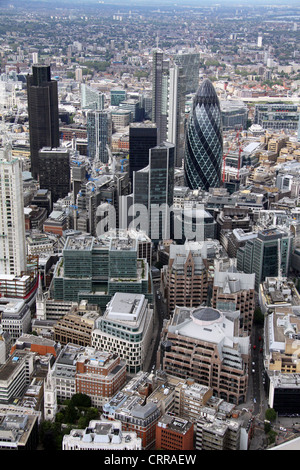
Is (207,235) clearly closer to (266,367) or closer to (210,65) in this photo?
(266,367)

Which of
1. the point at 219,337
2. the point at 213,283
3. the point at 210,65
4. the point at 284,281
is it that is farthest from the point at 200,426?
the point at 210,65

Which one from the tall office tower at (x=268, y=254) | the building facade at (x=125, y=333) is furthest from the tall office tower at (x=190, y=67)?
the building facade at (x=125, y=333)

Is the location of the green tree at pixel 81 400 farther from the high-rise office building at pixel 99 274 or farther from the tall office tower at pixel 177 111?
the tall office tower at pixel 177 111

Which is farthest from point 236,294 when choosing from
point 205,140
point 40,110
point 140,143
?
point 40,110

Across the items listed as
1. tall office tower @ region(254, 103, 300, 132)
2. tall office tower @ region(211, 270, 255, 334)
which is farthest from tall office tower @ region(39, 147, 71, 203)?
tall office tower @ region(254, 103, 300, 132)

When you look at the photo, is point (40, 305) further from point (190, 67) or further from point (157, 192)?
point (190, 67)

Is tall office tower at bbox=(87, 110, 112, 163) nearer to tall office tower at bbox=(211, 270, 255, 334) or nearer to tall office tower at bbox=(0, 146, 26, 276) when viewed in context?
tall office tower at bbox=(0, 146, 26, 276)

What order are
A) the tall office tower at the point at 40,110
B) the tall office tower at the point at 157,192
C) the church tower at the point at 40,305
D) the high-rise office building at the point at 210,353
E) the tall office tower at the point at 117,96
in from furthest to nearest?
the tall office tower at the point at 117,96, the tall office tower at the point at 40,110, the tall office tower at the point at 157,192, the church tower at the point at 40,305, the high-rise office building at the point at 210,353
